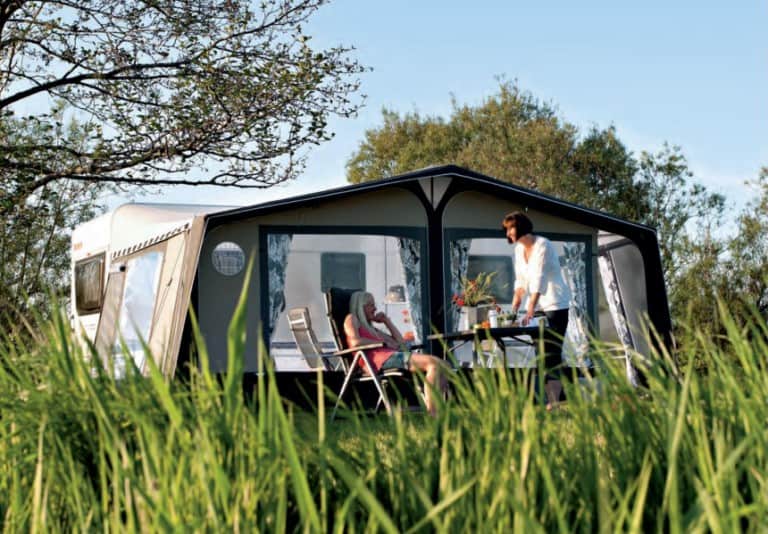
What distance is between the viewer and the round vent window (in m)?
8.57

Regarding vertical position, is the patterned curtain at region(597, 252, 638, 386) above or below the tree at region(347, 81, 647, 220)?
below

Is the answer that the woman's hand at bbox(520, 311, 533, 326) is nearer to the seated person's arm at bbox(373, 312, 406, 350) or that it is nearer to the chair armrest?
the seated person's arm at bbox(373, 312, 406, 350)

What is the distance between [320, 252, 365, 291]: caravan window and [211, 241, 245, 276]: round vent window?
40.1 inches

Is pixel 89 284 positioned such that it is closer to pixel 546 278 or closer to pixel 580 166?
pixel 546 278

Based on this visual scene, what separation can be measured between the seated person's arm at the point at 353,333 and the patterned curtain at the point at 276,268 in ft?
5.44

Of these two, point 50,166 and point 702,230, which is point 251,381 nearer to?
point 50,166

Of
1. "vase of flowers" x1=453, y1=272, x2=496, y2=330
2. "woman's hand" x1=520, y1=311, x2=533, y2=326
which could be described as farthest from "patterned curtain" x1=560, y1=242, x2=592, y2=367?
"woman's hand" x1=520, y1=311, x2=533, y2=326

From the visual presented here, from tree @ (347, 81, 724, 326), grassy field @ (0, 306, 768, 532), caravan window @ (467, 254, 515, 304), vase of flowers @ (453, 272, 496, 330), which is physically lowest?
grassy field @ (0, 306, 768, 532)

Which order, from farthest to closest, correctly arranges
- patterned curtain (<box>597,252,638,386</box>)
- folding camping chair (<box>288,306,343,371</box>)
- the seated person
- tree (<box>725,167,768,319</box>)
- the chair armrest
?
tree (<box>725,167,768,319</box>), patterned curtain (<box>597,252,638,386</box>), folding camping chair (<box>288,306,343,371</box>), the seated person, the chair armrest

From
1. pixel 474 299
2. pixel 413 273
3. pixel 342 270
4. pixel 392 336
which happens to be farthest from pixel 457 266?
pixel 392 336

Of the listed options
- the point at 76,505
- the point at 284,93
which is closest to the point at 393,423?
the point at 76,505

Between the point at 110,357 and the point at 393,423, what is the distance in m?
0.53

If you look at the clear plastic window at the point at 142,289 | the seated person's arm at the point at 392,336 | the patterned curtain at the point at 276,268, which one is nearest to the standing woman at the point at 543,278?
the seated person's arm at the point at 392,336

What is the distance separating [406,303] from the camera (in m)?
9.73
